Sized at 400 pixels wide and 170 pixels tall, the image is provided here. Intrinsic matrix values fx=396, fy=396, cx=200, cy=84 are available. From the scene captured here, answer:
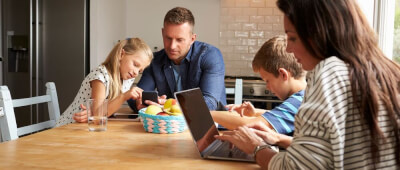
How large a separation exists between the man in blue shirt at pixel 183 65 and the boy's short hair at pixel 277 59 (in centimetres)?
75

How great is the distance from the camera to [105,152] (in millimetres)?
1352

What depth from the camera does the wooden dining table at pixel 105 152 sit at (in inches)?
47.6

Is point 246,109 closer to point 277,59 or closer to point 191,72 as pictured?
point 277,59

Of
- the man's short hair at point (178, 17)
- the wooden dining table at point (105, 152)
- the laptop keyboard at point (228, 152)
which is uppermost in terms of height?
the man's short hair at point (178, 17)

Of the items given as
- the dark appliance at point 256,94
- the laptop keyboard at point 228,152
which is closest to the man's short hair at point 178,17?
the laptop keyboard at point 228,152

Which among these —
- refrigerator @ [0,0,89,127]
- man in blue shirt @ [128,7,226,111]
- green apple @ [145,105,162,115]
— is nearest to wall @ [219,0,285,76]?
refrigerator @ [0,0,89,127]

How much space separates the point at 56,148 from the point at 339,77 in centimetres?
100

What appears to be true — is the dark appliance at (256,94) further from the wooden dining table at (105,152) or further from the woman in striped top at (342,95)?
the woman in striped top at (342,95)

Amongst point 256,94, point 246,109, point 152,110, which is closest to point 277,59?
point 246,109

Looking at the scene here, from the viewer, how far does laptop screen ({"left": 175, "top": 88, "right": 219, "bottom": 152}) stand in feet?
4.39

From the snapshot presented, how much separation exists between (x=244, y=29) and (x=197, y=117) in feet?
11.4

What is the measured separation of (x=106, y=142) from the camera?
4.96 feet

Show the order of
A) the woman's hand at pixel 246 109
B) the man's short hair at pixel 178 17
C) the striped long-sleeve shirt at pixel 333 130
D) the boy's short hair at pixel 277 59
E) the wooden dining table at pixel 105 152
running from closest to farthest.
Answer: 1. the striped long-sleeve shirt at pixel 333 130
2. the wooden dining table at pixel 105 152
3. the boy's short hair at pixel 277 59
4. the woman's hand at pixel 246 109
5. the man's short hair at pixel 178 17

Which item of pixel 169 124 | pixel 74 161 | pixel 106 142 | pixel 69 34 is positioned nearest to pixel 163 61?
pixel 169 124
